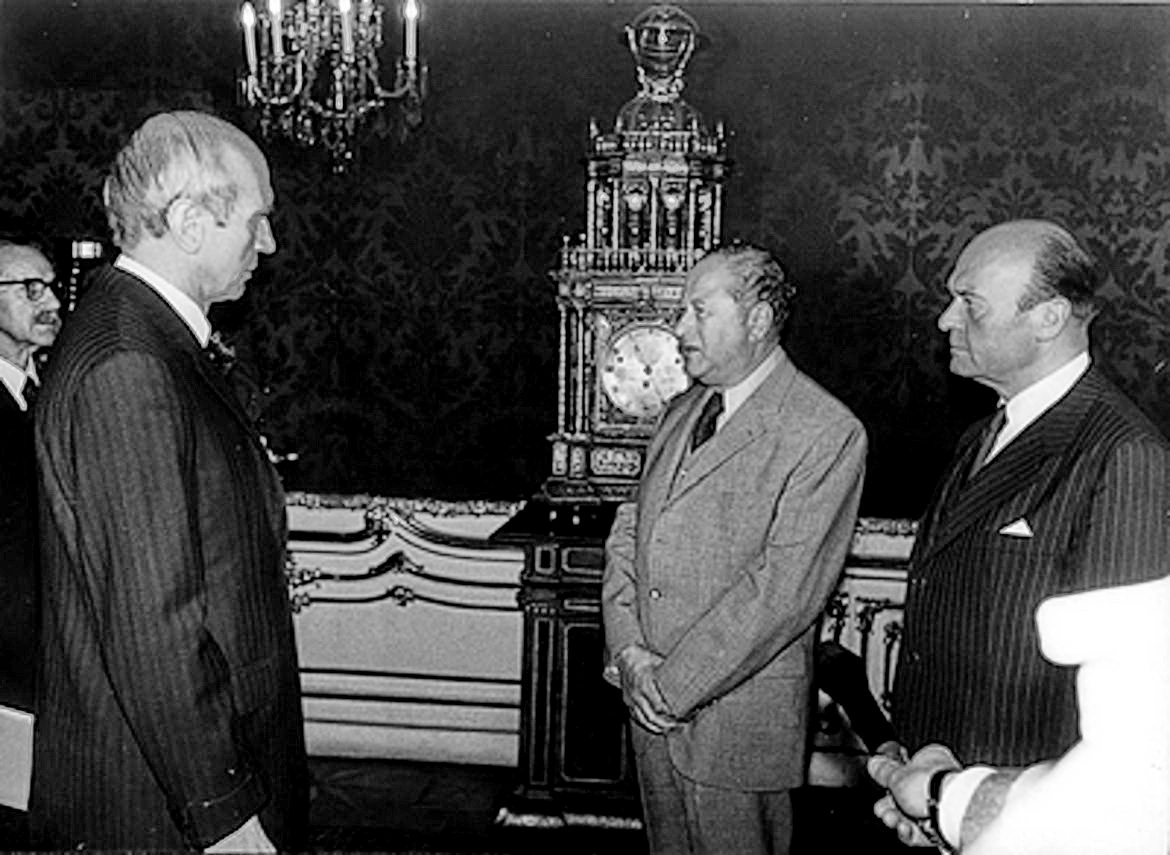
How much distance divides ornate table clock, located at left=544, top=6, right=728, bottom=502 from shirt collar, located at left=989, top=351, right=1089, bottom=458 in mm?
1900

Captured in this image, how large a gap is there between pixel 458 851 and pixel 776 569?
1998mm

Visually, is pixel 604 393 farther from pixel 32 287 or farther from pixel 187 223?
pixel 187 223

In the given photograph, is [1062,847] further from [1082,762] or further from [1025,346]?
[1025,346]

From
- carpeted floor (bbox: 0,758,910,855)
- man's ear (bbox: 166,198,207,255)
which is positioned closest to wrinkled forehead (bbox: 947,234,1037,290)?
man's ear (bbox: 166,198,207,255)

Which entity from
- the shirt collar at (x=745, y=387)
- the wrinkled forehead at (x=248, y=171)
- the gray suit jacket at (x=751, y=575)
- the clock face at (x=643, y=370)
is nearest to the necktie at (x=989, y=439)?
the gray suit jacket at (x=751, y=575)

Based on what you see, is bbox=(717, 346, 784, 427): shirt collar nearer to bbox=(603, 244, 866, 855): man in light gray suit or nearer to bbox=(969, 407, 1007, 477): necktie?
bbox=(603, 244, 866, 855): man in light gray suit

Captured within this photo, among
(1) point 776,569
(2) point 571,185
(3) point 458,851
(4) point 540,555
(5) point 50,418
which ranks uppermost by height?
(2) point 571,185

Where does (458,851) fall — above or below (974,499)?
below

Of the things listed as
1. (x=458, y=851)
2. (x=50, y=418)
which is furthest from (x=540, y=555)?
(x=50, y=418)

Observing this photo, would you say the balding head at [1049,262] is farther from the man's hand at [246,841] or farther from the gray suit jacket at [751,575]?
the man's hand at [246,841]

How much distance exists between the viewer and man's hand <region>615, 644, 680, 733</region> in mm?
3164

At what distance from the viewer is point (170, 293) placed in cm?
219

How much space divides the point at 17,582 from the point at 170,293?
1.48 m

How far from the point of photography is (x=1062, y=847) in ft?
3.87
